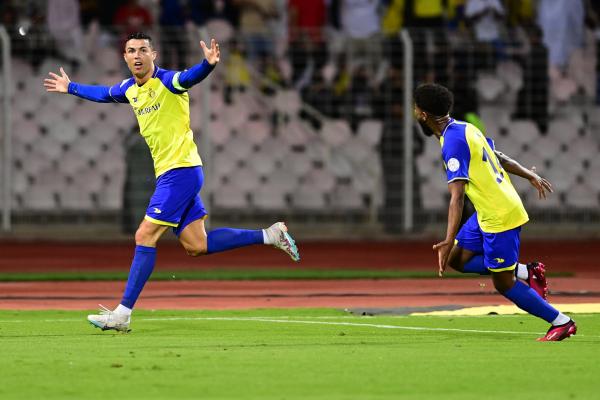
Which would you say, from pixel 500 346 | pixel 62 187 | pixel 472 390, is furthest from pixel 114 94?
pixel 62 187

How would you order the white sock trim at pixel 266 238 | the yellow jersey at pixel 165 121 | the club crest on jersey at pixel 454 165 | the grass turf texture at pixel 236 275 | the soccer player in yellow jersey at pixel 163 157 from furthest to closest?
the grass turf texture at pixel 236 275 → the white sock trim at pixel 266 238 → the yellow jersey at pixel 165 121 → the soccer player in yellow jersey at pixel 163 157 → the club crest on jersey at pixel 454 165

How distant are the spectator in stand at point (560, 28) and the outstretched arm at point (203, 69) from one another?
13.7 metres

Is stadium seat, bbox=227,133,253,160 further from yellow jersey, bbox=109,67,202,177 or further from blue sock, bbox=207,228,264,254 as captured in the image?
yellow jersey, bbox=109,67,202,177

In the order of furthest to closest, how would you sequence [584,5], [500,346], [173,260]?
[584,5], [173,260], [500,346]

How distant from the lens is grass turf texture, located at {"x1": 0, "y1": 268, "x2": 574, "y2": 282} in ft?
62.5

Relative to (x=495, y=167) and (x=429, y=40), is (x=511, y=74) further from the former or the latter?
(x=495, y=167)

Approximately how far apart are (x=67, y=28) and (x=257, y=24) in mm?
3186

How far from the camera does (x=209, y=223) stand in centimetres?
2453

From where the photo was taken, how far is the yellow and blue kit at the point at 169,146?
12531 millimetres

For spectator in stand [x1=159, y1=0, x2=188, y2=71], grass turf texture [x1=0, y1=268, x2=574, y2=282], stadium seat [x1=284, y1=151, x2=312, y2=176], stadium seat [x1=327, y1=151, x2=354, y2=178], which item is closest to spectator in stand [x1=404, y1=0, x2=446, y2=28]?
Answer: stadium seat [x1=327, y1=151, x2=354, y2=178]

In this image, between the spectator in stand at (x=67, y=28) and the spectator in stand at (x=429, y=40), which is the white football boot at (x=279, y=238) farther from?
the spectator in stand at (x=67, y=28)

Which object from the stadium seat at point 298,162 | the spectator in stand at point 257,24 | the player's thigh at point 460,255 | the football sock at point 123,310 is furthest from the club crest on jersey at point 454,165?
the spectator in stand at point 257,24

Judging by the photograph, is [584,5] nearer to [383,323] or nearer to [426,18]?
[426,18]

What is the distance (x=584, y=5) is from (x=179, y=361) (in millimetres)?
17576
